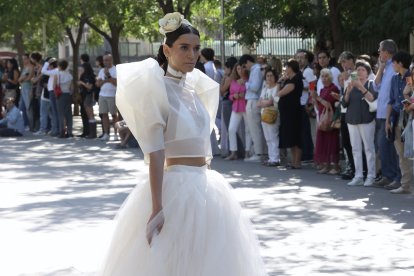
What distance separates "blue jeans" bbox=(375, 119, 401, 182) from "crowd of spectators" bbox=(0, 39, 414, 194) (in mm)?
13

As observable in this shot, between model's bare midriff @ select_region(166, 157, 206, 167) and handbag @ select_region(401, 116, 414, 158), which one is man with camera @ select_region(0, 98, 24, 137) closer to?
handbag @ select_region(401, 116, 414, 158)

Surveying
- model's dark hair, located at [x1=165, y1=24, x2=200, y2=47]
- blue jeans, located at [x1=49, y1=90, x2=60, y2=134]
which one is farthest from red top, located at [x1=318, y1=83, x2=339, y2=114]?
model's dark hair, located at [x1=165, y1=24, x2=200, y2=47]

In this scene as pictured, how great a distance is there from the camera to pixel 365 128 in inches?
560

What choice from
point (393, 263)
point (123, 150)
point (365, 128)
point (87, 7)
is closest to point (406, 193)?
point (365, 128)

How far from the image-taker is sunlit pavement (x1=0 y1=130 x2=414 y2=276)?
358 inches

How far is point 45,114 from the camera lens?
2512cm

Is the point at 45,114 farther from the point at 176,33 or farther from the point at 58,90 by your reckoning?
the point at 176,33

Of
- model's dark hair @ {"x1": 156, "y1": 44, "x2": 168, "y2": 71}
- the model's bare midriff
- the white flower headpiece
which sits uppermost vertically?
the white flower headpiece

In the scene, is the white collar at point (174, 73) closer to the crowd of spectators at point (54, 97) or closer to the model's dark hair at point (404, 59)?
the model's dark hair at point (404, 59)

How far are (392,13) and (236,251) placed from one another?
40.8ft

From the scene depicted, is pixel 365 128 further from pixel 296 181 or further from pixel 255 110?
pixel 255 110

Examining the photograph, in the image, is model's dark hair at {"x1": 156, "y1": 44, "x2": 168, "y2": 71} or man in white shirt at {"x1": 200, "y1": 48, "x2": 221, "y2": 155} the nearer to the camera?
model's dark hair at {"x1": 156, "y1": 44, "x2": 168, "y2": 71}

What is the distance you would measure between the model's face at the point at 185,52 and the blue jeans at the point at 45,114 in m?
19.4

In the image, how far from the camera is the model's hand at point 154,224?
543 centimetres
